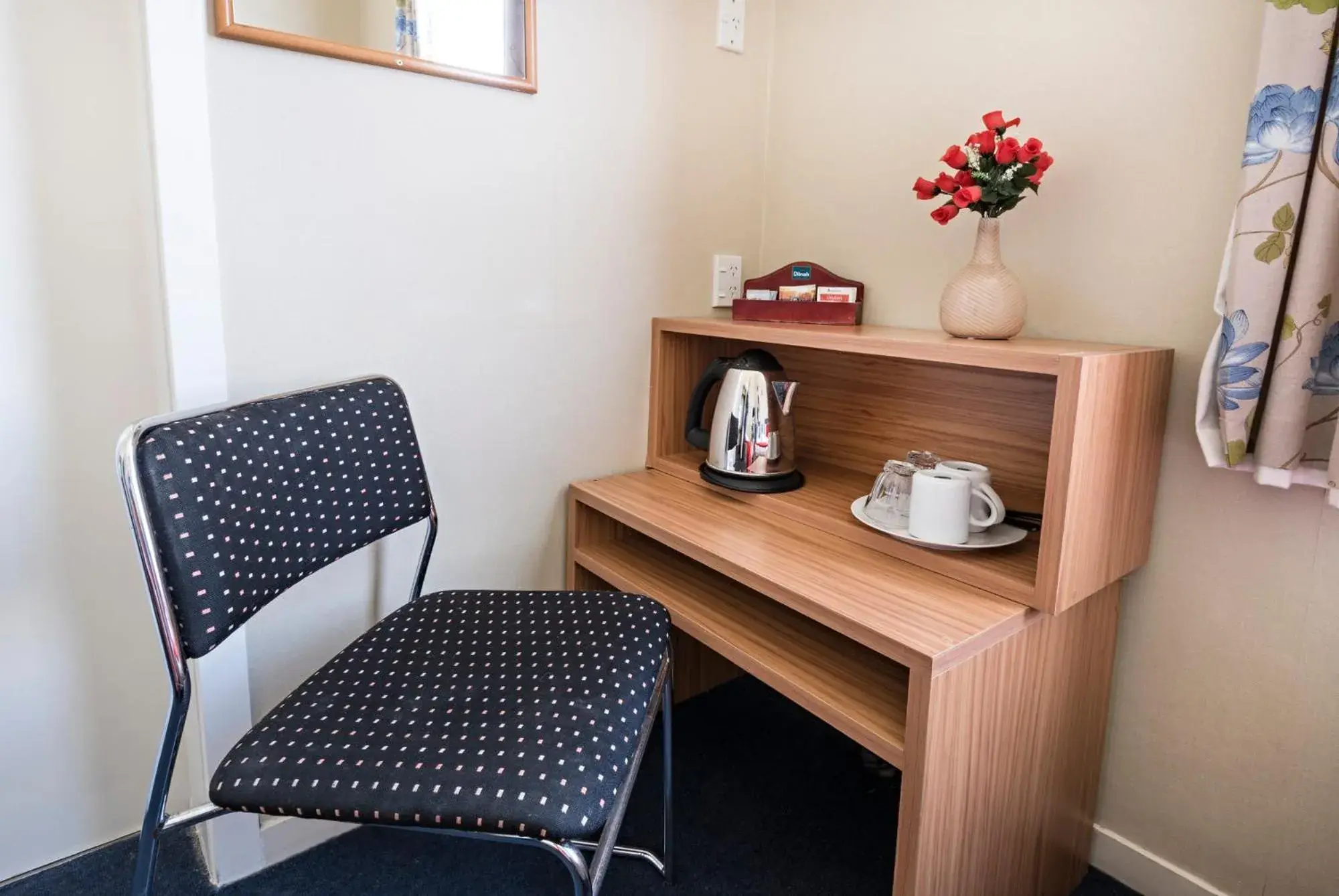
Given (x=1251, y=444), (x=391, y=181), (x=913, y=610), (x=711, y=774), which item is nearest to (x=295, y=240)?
(x=391, y=181)

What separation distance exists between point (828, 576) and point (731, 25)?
1121 millimetres

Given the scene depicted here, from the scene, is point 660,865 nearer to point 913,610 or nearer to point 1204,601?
point 913,610

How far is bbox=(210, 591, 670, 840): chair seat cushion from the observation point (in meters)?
0.76

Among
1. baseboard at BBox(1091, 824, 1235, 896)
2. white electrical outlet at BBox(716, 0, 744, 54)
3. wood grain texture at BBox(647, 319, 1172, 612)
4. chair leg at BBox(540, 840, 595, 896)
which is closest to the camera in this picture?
chair leg at BBox(540, 840, 595, 896)

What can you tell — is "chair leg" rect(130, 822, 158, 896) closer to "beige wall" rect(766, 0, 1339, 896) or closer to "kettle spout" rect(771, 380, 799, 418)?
"kettle spout" rect(771, 380, 799, 418)

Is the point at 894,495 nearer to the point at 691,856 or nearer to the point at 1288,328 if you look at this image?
the point at 1288,328

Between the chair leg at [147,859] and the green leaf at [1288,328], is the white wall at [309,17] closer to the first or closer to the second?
the chair leg at [147,859]

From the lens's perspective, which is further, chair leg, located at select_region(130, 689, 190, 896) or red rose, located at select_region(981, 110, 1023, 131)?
red rose, located at select_region(981, 110, 1023, 131)

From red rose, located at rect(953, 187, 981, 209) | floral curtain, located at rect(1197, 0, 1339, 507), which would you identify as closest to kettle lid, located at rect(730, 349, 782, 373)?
red rose, located at rect(953, 187, 981, 209)

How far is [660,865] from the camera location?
1.23 m

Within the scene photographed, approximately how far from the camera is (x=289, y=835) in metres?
1.27

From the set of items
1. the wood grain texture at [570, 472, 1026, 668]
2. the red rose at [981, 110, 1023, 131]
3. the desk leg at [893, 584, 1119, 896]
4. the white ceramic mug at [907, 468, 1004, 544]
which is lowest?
the desk leg at [893, 584, 1119, 896]

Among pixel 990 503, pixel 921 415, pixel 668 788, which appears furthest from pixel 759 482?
pixel 668 788

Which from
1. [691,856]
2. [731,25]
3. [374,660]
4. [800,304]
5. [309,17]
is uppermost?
[731,25]
